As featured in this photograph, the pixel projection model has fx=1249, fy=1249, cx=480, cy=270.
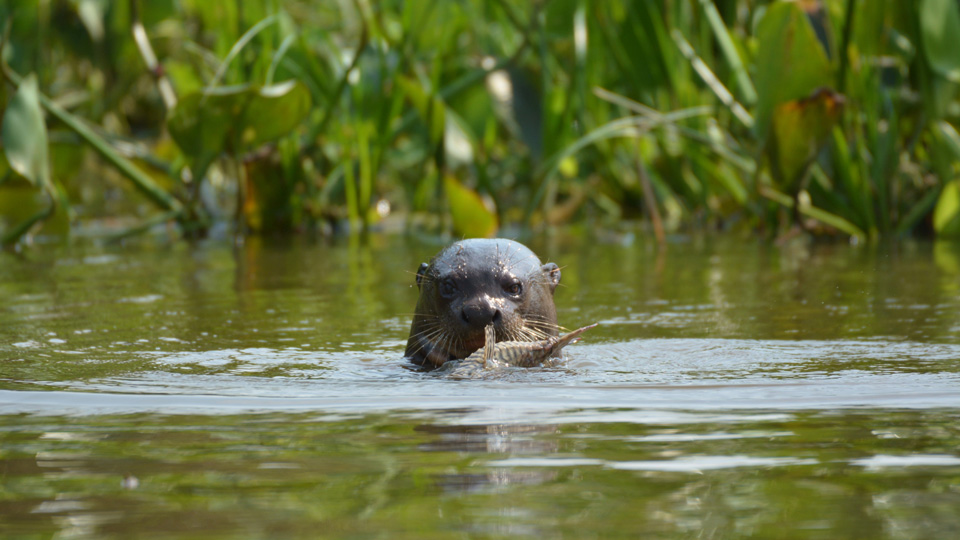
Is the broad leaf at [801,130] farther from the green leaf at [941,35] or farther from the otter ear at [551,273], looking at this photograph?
the otter ear at [551,273]

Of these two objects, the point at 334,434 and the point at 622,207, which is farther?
the point at 622,207

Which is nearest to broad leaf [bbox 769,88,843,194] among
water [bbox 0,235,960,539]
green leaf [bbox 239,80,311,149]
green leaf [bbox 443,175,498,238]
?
water [bbox 0,235,960,539]

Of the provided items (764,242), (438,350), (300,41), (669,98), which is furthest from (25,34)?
(438,350)

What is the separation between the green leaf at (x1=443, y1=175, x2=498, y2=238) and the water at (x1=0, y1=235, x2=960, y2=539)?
1.98 m

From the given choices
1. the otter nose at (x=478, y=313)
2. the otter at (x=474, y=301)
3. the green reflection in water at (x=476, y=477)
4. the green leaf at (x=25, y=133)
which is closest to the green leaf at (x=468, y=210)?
A: the green leaf at (x=25, y=133)

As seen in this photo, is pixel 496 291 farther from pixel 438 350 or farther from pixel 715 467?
pixel 715 467

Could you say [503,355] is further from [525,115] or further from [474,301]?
[525,115]

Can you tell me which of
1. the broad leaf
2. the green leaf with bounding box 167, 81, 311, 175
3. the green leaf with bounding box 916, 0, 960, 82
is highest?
the green leaf with bounding box 916, 0, 960, 82

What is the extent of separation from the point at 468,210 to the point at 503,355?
395 cm

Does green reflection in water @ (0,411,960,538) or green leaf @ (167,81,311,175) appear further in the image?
green leaf @ (167,81,311,175)

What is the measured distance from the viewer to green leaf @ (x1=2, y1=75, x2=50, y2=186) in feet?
19.7

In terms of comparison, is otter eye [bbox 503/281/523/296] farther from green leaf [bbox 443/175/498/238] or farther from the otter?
green leaf [bbox 443/175/498/238]

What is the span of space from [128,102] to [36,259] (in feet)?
24.4

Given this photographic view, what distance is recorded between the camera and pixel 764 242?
7359 mm
